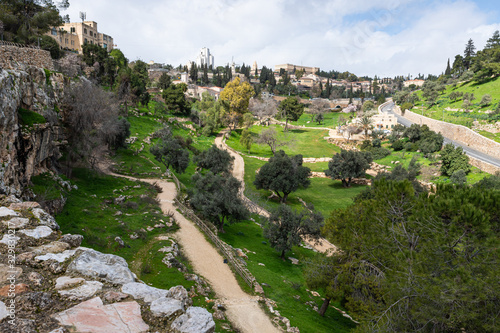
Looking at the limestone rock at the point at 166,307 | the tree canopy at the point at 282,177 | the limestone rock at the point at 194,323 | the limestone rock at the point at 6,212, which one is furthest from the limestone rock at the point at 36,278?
the tree canopy at the point at 282,177

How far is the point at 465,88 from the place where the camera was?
88.1 metres

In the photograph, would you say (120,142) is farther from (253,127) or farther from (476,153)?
(476,153)

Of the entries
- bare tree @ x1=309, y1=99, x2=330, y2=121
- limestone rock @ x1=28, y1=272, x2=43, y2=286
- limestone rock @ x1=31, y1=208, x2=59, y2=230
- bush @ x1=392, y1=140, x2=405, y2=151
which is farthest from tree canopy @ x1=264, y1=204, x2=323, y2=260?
bare tree @ x1=309, y1=99, x2=330, y2=121

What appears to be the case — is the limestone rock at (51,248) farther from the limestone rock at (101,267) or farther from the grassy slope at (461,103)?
the grassy slope at (461,103)

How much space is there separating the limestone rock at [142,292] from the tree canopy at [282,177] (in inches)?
1266

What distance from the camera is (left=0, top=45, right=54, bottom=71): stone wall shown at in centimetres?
2161

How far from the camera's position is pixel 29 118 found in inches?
749

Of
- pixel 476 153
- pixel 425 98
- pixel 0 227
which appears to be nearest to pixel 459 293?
pixel 0 227

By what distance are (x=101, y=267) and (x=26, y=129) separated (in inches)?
672

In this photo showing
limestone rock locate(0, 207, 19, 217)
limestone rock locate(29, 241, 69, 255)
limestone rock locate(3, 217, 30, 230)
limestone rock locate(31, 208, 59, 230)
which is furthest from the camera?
limestone rock locate(31, 208, 59, 230)

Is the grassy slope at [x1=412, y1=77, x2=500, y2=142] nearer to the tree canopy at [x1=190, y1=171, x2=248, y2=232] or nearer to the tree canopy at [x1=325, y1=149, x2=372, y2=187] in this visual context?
the tree canopy at [x1=325, y1=149, x2=372, y2=187]

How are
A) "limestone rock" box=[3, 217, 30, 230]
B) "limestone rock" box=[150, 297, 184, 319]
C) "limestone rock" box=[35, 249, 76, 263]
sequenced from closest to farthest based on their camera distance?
"limestone rock" box=[150, 297, 184, 319], "limestone rock" box=[35, 249, 76, 263], "limestone rock" box=[3, 217, 30, 230]

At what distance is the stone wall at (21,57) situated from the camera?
851 inches

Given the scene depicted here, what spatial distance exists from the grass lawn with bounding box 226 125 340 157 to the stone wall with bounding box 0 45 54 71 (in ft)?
121
